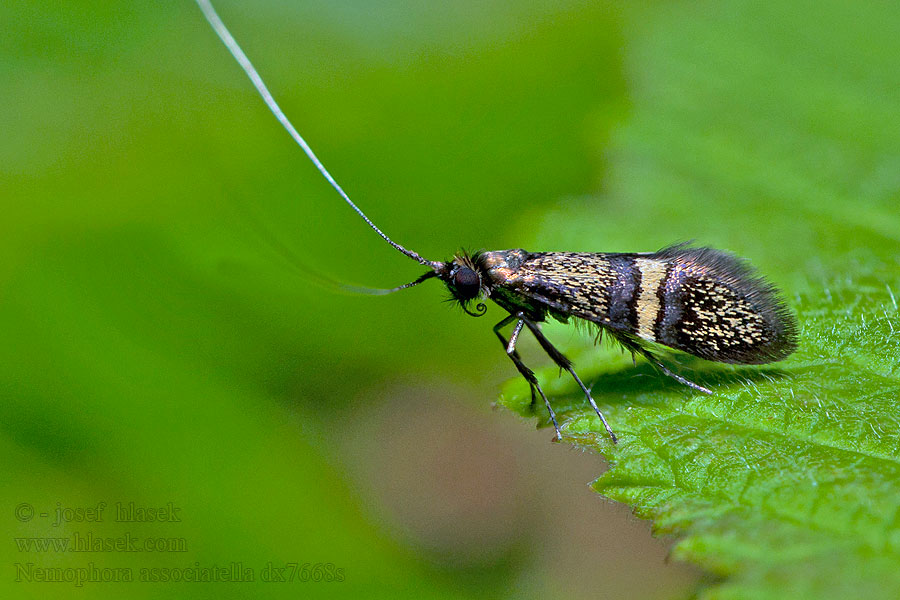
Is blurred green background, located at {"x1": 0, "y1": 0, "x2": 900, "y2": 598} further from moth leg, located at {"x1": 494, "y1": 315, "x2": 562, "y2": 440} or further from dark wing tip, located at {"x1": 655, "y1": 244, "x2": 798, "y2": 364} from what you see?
dark wing tip, located at {"x1": 655, "y1": 244, "x2": 798, "y2": 364}

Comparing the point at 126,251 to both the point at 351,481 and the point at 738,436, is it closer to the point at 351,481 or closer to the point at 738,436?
the point at 351,481

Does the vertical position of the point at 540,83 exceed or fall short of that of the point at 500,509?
it exceeds it

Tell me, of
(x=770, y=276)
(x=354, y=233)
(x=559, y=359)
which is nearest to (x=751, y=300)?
(x=770, y=276)

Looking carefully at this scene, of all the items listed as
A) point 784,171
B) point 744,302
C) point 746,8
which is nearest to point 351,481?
point 744,302

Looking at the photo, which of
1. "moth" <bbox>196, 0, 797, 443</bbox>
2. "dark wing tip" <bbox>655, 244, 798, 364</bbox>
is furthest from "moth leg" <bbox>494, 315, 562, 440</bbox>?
"dark wing tip" <bbox>655, 244, 798, 364</bbox>

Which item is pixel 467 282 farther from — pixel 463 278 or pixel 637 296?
pixel 637 296
